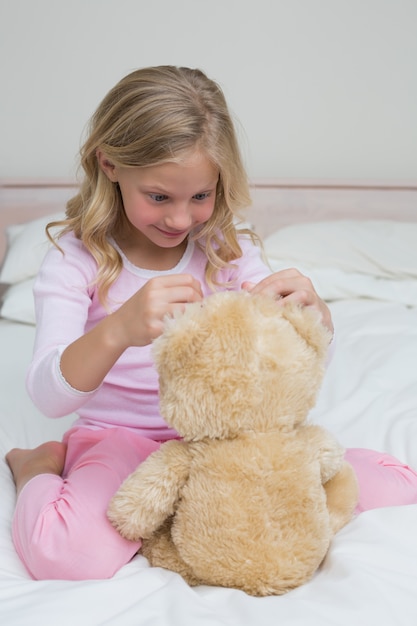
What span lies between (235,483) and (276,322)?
19 centimetres

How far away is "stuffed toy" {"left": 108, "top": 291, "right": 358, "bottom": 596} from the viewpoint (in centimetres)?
82

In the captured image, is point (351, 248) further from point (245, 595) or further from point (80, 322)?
point (245, 595)

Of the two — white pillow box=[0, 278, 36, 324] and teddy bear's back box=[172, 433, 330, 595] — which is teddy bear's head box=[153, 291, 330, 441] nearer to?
teddy bear's back box=[172, 433, 330, 595]

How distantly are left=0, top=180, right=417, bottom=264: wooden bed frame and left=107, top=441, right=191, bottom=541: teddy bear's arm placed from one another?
1847mm

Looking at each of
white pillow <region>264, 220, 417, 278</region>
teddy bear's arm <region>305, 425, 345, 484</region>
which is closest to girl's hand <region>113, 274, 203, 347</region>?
teddy bear's arm <region>305, 425, 345, 484</region>

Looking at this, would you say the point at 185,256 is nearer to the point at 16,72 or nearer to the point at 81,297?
the point at 81,297

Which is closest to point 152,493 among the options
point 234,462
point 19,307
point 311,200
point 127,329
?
point 234,462

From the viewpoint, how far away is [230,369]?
0.83m

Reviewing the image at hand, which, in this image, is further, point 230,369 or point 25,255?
point 25,255

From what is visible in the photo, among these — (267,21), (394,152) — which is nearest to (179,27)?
(267,21)

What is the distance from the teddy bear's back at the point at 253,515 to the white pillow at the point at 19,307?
4.30ft

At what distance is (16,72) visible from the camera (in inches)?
107

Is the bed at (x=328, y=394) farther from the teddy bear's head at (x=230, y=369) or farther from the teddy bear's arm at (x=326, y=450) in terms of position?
the teddy bear's head at (x=230, y=369)

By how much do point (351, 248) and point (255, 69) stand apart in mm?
842
